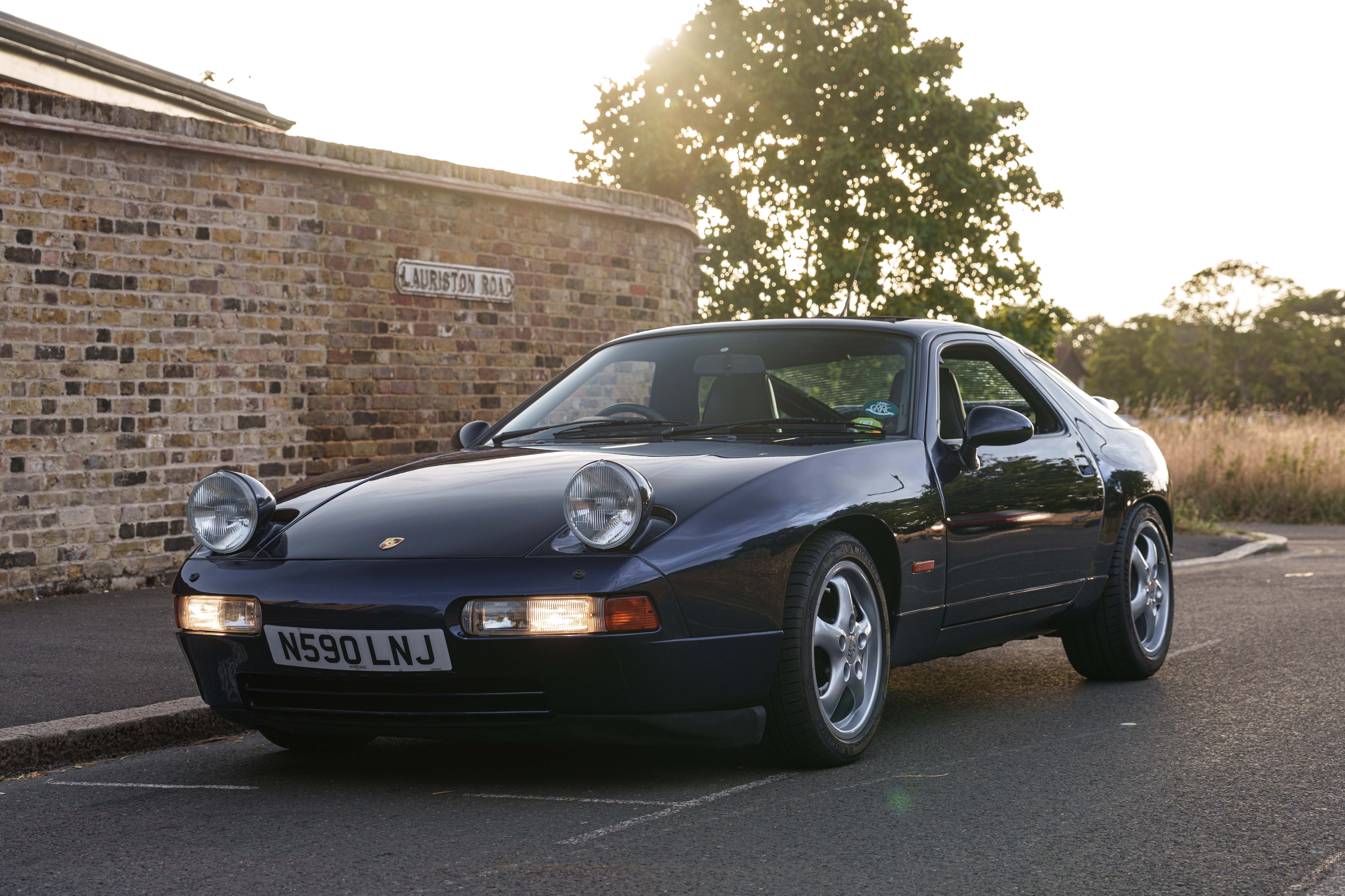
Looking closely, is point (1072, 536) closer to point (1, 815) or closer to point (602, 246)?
point (1, 815)

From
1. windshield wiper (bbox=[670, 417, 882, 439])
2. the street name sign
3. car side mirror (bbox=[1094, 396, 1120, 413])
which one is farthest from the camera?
the street name sign

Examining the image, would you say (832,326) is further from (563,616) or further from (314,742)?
(314,742)

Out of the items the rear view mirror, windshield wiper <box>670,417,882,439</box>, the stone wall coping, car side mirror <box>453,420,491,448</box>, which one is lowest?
car side mirror <box>453,420,491,448</box>

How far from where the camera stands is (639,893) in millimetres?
3281

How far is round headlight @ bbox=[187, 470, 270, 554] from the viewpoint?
452 cm

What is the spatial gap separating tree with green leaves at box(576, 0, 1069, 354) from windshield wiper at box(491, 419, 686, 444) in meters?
20.8

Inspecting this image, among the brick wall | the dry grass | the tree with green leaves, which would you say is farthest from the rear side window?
the tree with green leaves

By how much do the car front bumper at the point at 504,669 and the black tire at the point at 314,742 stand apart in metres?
0.55

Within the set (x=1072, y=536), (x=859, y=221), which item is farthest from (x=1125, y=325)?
(x=1072, y=536)

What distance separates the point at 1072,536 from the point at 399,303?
6.32m

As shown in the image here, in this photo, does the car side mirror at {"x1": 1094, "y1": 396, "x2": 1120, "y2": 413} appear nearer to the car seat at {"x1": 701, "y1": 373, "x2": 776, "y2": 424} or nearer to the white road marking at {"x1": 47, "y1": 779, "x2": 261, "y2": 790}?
the car seat at {"x1": 701, "y1": 373, "x2": 776, "y2": 424}

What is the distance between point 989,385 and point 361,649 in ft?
10.4

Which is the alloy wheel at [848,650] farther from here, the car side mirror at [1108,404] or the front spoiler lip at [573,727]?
the car side mirror at [1108,404]

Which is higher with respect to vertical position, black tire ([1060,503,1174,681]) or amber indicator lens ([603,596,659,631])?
amber indicator lens ([603,596,659,631])
